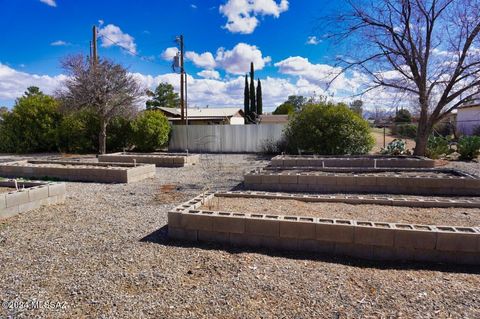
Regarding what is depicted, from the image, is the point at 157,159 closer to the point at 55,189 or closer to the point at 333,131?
the point at 55,189

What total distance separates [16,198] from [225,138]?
41.6 ft

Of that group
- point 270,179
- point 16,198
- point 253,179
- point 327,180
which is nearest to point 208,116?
point 253,179

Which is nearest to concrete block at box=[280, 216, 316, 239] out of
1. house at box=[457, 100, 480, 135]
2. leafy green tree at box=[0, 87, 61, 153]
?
leafy green tree at box=[0, 87, 61, 153]

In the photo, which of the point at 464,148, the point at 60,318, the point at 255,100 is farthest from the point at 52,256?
the point at 255,100

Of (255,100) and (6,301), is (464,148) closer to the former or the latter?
(6,301)

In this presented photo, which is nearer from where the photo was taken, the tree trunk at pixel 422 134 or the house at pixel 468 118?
the tree trunk at pixel 422 134

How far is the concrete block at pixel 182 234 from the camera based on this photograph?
4.01m

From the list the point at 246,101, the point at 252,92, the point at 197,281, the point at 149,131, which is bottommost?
the point at 197,281

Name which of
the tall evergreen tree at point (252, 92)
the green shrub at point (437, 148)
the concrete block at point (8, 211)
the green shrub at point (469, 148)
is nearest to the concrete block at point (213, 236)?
the concrete block at point (8, 211)

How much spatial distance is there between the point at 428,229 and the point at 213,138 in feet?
47.8

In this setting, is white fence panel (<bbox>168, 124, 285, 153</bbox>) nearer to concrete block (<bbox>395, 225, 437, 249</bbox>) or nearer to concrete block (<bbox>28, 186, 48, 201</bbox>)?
concrete block (<bbox>28, 186, 48, 201</bbox>)

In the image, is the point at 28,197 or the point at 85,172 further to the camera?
the point at 85,172

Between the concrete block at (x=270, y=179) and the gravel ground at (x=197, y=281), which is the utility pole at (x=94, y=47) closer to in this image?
the concrete block at (x=270, y=179)

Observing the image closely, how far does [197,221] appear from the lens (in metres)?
3.98
